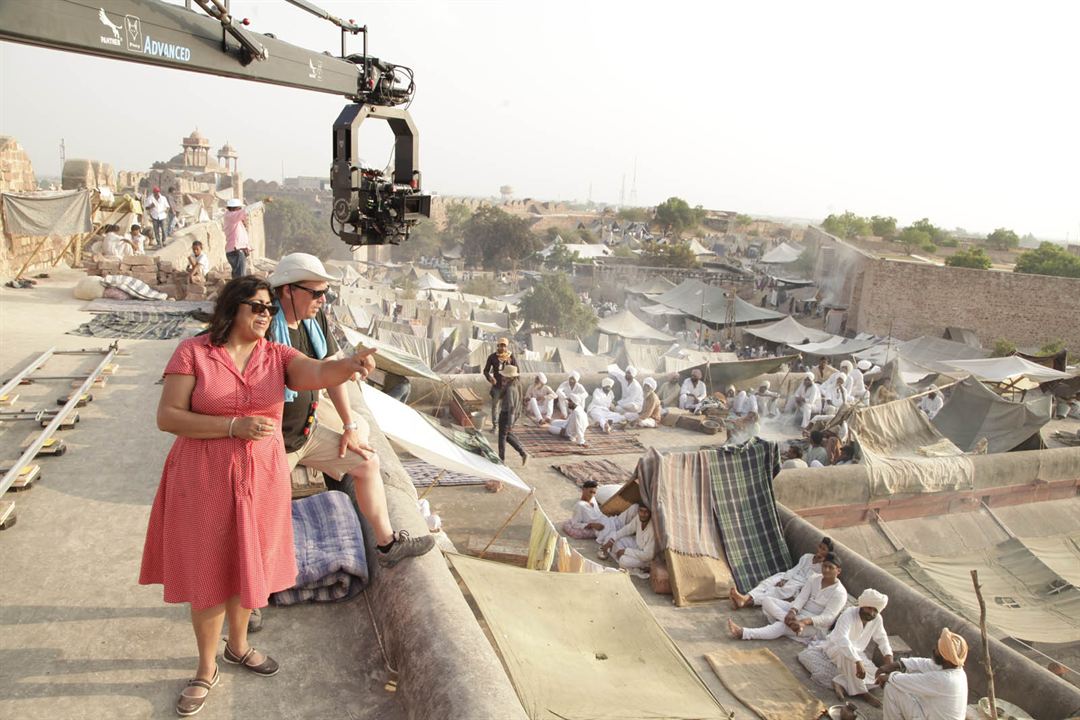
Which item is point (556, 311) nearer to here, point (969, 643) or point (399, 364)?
point (399, 364)

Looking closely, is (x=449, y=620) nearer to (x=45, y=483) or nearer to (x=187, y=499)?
(x=187, y=499)

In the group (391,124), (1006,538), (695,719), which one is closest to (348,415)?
(695,719)

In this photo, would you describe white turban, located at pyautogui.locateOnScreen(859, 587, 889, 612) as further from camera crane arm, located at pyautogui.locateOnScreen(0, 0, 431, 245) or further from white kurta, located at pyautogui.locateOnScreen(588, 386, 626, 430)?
white kurta, located at pyautogui.locateOnScreen(588, 386, 626, 430)

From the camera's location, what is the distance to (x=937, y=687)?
455 cm

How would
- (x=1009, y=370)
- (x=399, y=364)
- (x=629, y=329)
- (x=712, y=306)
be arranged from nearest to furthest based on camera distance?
(x=399, y=364), (x=1009, y=370), (x=629, y=329), (x=712, y=306)

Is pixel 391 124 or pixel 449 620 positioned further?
pixel 391 124

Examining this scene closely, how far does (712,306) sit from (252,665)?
2664 centimetres

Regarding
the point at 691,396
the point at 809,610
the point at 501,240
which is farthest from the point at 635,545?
the point at 501,240

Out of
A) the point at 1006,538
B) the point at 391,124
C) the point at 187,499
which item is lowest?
the point at 1006,538

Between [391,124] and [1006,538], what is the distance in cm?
856

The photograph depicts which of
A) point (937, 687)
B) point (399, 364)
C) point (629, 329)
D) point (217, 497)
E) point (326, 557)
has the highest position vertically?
point (217, 497)

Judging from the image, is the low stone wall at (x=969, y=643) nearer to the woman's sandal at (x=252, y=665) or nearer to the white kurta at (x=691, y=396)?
the woman's sandal at (x=252, y=665)

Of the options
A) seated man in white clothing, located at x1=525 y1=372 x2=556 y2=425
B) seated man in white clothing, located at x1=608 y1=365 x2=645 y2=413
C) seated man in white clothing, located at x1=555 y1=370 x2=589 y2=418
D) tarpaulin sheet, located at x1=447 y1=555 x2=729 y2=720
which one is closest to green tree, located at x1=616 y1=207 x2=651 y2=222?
seated man in white clothing, located at x1=608 y1=365 x2=645 y2=413

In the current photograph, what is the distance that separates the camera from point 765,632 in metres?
5.94
